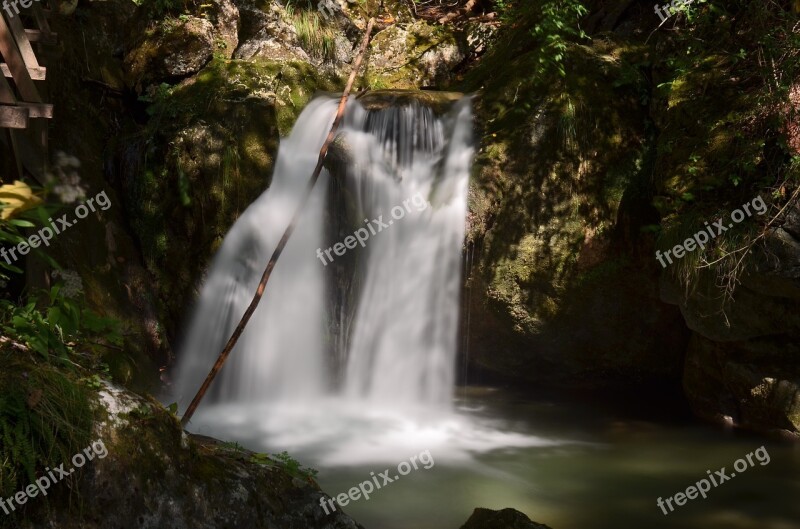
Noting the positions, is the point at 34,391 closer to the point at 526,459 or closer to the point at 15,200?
the point at 15,200

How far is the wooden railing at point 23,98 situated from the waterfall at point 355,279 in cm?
233

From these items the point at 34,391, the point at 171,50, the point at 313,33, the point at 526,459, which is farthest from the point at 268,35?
Answer: the point at 34,391

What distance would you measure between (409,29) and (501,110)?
10.3 ft

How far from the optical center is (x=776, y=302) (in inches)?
227

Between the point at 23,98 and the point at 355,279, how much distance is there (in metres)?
3.47

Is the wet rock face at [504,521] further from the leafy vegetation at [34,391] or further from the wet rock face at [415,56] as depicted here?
the wet rock face at [415,56]

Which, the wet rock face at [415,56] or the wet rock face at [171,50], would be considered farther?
the wet rock face at [415,56]

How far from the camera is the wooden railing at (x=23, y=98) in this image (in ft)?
13.1

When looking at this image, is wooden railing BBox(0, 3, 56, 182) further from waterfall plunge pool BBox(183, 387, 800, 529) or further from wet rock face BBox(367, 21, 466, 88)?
wet rock face BBox(367, 21, 466, 88)

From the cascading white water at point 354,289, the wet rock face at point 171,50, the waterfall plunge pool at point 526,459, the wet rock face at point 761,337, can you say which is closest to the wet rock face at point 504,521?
the waterfall plunge pool at point 526,459

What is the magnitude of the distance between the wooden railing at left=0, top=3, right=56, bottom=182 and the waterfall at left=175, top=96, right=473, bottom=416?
2327mm

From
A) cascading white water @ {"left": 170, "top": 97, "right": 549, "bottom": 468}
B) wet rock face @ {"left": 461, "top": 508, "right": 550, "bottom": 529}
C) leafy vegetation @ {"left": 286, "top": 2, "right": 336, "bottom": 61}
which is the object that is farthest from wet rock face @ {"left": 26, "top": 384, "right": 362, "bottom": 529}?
leafy vegetation @ {"left": 286, "top": 2, "right": 336, "bottom": 61}

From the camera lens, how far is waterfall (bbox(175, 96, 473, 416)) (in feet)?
22.7

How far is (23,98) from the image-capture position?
14.5ft
